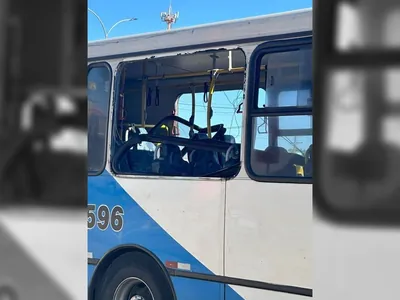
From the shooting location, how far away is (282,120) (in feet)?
11.2

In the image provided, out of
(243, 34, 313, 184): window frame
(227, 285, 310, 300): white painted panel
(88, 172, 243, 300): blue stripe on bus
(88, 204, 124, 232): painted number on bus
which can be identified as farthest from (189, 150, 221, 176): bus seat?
(227, 285, 310, 300): white painted panel

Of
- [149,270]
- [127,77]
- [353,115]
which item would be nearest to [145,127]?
[127,77]

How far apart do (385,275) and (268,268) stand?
6.45 feet

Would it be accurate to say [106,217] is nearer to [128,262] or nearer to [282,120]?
[128,262]

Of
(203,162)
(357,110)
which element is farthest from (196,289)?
(357,110)

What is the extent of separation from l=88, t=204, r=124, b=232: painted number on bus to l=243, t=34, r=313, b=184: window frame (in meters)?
1.20

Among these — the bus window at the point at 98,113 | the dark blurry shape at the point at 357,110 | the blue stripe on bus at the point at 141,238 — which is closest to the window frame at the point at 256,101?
the blue stripe on bus at the point at 141,238

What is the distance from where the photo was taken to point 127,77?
428cm

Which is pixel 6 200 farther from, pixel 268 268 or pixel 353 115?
pixel 268 268

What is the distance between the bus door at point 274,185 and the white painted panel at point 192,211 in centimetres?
9

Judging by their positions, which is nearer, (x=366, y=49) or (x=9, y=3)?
(x=366, y=49)

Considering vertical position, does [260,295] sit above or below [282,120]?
below

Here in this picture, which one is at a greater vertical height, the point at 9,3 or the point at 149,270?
the point at 9,3

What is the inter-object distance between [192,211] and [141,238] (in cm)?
55
